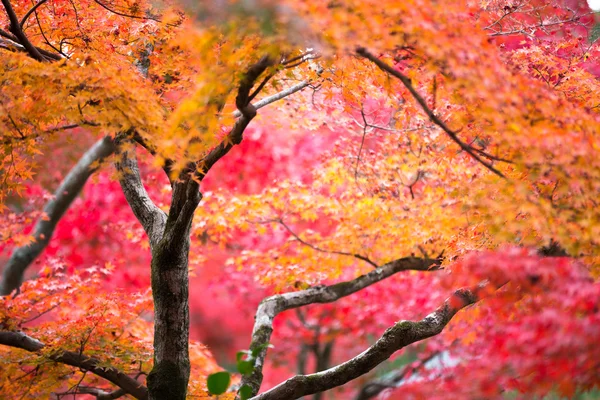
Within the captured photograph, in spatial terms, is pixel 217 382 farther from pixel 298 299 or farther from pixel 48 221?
pixel 48 221

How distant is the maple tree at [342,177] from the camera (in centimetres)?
247

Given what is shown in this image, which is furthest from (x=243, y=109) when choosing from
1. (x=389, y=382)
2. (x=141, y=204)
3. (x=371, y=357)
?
(x=389, y=382)

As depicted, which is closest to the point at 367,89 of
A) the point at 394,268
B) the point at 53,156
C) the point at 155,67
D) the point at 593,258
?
the point at 155,67

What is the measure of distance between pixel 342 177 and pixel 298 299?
1.49 m

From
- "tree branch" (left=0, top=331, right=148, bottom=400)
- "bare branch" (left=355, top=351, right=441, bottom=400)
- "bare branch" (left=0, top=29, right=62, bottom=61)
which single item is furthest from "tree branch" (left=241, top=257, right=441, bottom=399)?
"bare branch" (left=0, top=29, right=62, bottom=61)

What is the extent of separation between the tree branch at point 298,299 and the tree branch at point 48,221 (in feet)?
10.7

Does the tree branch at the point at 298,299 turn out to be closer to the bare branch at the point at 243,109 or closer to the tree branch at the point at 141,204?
the tree branch at the point at 141,204

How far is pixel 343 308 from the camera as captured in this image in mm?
8812

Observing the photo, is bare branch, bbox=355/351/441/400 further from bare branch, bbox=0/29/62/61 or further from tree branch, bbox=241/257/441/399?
bare branch, bbox=0/29/62/61

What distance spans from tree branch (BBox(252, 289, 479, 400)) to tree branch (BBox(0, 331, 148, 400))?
1.26 metres

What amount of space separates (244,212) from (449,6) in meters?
4.35

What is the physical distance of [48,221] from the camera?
7.56 metres

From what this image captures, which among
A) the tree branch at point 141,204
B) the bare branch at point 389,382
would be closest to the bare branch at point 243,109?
the tree branch at point 141,204

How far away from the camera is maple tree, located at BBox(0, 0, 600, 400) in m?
2.47
